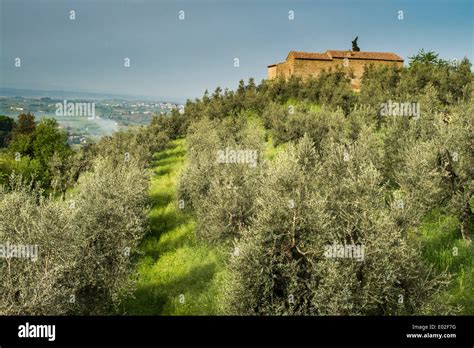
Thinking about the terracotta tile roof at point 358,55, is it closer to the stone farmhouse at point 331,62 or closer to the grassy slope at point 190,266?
the stone farmhouse at point 331,62

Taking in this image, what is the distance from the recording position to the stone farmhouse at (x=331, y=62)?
344 feet

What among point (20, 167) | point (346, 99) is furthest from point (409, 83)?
point (20, 167)

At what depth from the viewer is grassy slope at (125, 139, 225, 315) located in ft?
89.8

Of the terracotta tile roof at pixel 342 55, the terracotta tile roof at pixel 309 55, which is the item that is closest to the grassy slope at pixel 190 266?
the terracotta tile roof at pixel 309 55

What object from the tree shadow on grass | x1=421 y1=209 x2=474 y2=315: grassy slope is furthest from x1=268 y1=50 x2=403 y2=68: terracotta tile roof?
the tree shadow on grass

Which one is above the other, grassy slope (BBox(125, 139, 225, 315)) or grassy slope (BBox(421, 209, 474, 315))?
grassy slope (BBox(421, 209, 474, 315))

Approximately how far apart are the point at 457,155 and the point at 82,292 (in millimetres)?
25330

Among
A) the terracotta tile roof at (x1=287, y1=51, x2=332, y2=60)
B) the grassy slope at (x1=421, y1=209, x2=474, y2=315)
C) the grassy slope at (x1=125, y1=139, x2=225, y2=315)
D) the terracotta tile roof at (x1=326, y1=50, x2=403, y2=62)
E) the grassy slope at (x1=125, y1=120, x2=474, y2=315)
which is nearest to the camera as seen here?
the grassy slope at (x1=421, y1=209, x2=474, y2=315)

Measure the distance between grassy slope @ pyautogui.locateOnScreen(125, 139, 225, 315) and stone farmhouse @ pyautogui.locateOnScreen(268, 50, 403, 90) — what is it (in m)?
69.0

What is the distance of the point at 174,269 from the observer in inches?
1302

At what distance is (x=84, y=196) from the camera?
32.0 m

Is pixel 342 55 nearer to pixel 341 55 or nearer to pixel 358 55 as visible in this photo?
pixel 341 55

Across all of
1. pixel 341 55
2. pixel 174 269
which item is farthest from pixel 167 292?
pixel 341 55

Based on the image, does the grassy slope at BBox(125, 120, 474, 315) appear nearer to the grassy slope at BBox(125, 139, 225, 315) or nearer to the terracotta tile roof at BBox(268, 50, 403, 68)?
the grassy slope at BBox(125, 139, 225, 315)
